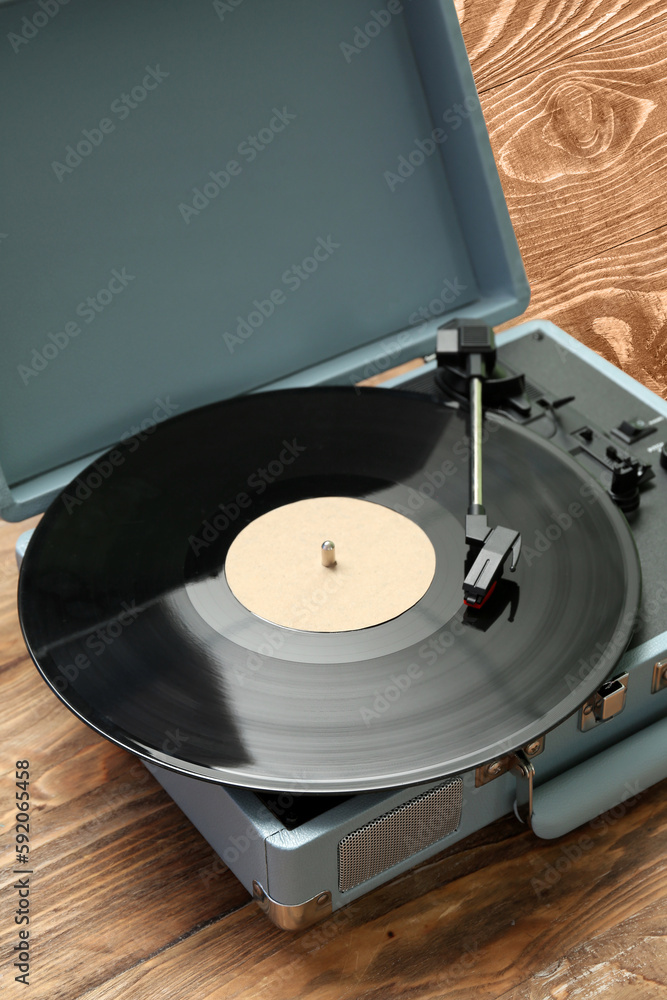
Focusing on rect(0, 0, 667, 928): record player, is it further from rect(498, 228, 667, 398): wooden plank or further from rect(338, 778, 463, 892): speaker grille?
rect(498, 228, 667, 398): wooden plank

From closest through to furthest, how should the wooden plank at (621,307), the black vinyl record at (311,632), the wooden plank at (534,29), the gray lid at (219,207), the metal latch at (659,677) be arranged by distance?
the black vinyl record at (311,632) → the metal latch at (659,677) → the gray lid at (219,207) → the wooden plank at (534,29) → the wooden plank at (621,307)

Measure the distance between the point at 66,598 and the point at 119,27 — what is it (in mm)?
673

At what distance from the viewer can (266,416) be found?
1.30 m

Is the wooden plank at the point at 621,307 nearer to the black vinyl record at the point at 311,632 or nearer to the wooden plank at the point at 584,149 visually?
the wooden plank at the point at 584,149

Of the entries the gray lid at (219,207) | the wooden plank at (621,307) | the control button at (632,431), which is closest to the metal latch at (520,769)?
the control button at (632,431)

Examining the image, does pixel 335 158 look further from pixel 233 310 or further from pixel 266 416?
pixel 266 416

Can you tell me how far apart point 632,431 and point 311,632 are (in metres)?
0.53

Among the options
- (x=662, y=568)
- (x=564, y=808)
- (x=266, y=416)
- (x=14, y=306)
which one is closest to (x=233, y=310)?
(x=266, y=416)

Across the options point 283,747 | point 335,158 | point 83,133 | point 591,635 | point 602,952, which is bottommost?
point 602,952

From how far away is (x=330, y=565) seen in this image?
111 cm

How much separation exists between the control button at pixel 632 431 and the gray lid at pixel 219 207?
301 millimetres

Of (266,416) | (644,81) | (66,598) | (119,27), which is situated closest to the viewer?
(66,598)

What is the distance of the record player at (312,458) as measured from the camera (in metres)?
0.93

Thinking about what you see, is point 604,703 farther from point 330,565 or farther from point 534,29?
point 534,29
